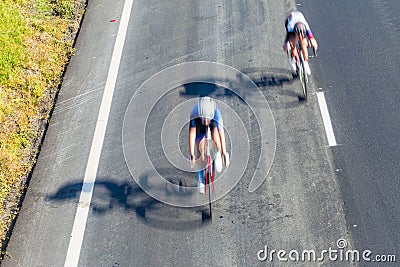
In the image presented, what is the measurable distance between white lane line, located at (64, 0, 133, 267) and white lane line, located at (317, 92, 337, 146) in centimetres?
452

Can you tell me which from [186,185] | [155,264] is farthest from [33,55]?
[155,264]

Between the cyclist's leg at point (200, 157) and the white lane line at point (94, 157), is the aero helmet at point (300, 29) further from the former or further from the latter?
the white lane line at point (94, 157)

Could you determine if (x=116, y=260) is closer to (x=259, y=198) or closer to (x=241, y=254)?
(x=241, y=254)

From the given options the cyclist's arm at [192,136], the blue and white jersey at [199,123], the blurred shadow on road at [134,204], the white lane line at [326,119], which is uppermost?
the white lane line at [326,119]

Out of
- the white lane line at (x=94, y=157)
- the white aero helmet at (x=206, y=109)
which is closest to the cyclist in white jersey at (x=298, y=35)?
the white aero helmet at (x=206, y=109)

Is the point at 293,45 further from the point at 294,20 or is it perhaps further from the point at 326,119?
the point at 326,119

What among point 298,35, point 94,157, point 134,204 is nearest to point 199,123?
point 134,204

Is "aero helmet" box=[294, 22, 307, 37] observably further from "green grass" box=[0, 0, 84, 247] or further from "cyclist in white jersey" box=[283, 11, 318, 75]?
"green grass" box=[0, 0, 84, 247]

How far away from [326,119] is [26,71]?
7.14 meters

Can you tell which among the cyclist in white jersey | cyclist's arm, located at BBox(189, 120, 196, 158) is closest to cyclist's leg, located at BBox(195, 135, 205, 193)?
cyclist's arm, located at BBox(189, 120, 196, 158)

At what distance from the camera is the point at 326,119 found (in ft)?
38.1

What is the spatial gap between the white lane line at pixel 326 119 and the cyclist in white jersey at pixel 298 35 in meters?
0.62

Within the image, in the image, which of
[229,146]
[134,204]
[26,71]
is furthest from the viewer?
[26,71]

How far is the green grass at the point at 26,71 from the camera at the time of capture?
11.5 meters
